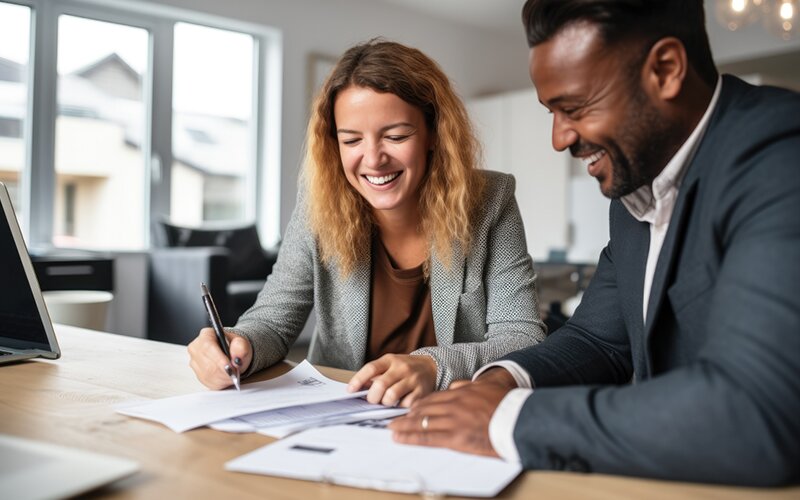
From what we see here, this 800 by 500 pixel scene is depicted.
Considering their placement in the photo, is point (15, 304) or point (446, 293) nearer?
point (15, 304)

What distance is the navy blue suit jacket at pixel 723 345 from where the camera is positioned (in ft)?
2.29

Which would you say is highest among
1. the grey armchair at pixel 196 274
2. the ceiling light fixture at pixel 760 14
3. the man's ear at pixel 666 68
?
the ceiling light fixture at pixel 760 14

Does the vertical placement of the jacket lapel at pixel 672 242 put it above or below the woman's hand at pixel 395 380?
above

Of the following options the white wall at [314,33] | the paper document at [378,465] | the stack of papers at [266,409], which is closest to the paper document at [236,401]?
the stack of papers at [266,409]

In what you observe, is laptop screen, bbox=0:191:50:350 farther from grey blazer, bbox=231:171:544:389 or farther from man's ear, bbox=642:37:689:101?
man's ear, bbox=642:37:689:101

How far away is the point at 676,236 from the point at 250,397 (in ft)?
2.14

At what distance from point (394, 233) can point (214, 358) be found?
26.4 inches

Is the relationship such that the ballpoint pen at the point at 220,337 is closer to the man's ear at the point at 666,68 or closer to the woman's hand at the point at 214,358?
the woman's hand at the point at 214,358

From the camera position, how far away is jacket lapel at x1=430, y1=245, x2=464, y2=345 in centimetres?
163

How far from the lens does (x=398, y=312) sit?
1.72 m

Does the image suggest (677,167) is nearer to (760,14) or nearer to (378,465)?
(378,465)

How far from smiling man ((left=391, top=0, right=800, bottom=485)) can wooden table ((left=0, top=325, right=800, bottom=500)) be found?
0.12 feet

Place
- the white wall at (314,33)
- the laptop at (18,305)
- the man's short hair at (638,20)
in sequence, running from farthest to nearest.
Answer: the white wall at (314,33) < the laptop at (18,305) < the man's short hair at (638,20)

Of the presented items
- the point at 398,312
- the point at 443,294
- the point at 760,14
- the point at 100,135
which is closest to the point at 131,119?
the point at 100,135
